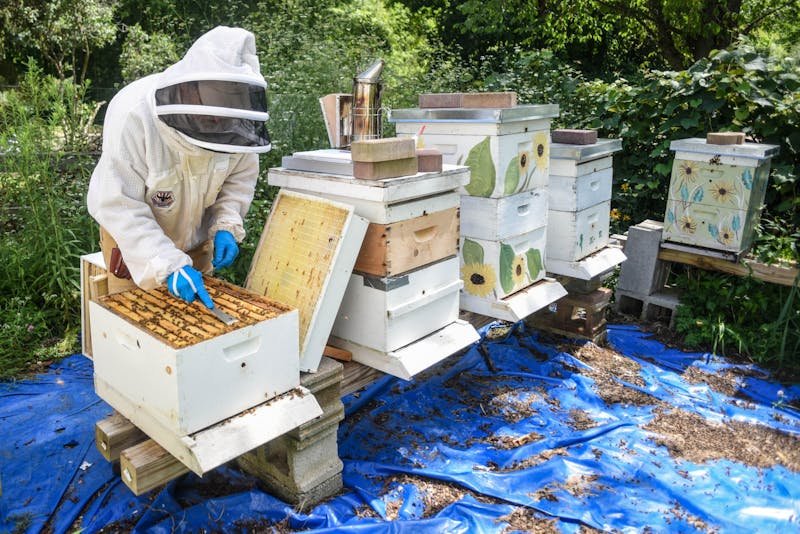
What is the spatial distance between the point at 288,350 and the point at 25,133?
2.57 metres

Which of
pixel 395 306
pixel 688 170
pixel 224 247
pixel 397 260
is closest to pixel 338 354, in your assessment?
pixel 395 306

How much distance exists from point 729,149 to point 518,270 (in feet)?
5.50

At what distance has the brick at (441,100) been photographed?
2896 mm

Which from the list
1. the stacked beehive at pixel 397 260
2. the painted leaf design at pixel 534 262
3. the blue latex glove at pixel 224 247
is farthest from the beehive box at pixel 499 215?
the blue latex glove at pixel 224 247

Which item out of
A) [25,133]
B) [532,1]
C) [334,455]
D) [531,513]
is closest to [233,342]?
[334,455]

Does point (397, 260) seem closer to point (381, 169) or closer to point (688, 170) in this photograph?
point (381, 169)

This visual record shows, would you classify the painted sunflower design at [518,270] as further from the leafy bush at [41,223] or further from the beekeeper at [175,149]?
the leafy bush at [41,223]

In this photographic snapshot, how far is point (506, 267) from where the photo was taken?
9.47ft

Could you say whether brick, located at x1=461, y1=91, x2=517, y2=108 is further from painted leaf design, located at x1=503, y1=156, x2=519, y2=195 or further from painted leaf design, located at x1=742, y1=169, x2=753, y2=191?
painted leaf design, located at x1=742, y1=169, x2=753, y2=191

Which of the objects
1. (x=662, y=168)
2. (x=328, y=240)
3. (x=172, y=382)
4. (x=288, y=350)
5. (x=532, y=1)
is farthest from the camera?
(x=532, y=1)

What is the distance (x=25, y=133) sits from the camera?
3551mm

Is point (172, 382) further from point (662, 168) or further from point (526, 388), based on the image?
point (662, 168)

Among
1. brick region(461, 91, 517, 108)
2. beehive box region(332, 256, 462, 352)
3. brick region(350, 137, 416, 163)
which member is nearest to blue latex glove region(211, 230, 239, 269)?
beehive box region(332, 256, 462, 352)

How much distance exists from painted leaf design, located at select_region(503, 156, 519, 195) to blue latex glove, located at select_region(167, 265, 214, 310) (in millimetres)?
1379
